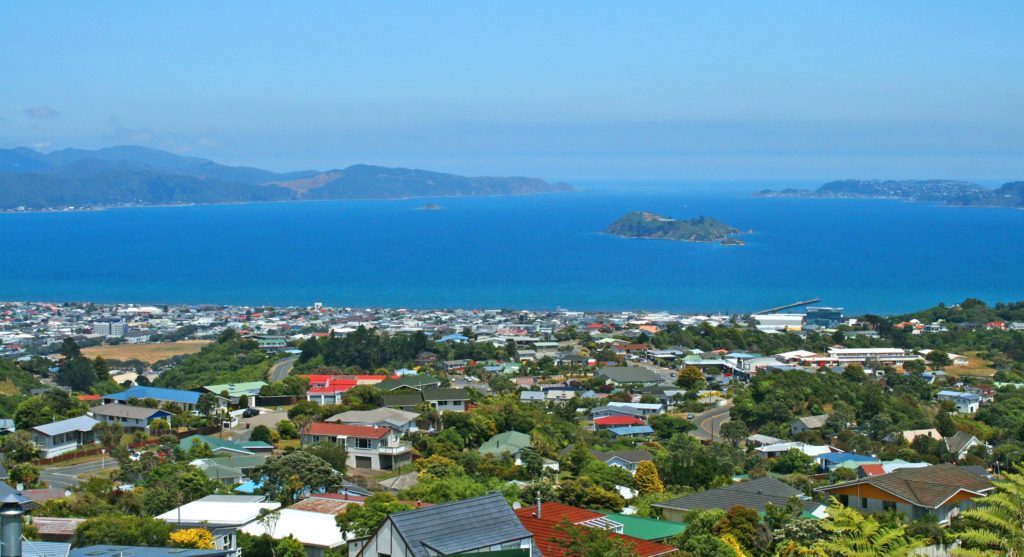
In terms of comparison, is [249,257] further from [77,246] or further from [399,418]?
[399,418]

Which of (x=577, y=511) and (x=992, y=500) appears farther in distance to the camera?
(x=577, y=511)

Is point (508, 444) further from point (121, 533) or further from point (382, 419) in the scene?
point (121, 533)

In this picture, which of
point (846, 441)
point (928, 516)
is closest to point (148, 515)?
point (928, 516)

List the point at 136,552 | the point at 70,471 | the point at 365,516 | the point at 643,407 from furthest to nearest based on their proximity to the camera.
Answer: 1. the point at 643,407
2. the point at 70,471
3. the point at 365,516
4. the point at 136,552

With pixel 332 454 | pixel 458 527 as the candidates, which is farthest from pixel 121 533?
pixel 332 454

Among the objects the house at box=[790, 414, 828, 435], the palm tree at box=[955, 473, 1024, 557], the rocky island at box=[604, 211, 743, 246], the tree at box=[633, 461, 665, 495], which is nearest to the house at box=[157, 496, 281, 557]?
the tree at box=[633, 461, 665, 495]

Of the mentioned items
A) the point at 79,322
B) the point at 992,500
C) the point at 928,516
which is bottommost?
the point at 79,322

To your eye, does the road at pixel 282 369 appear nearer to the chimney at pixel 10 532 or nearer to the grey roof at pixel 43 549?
the grey roof at pixel 43 549
